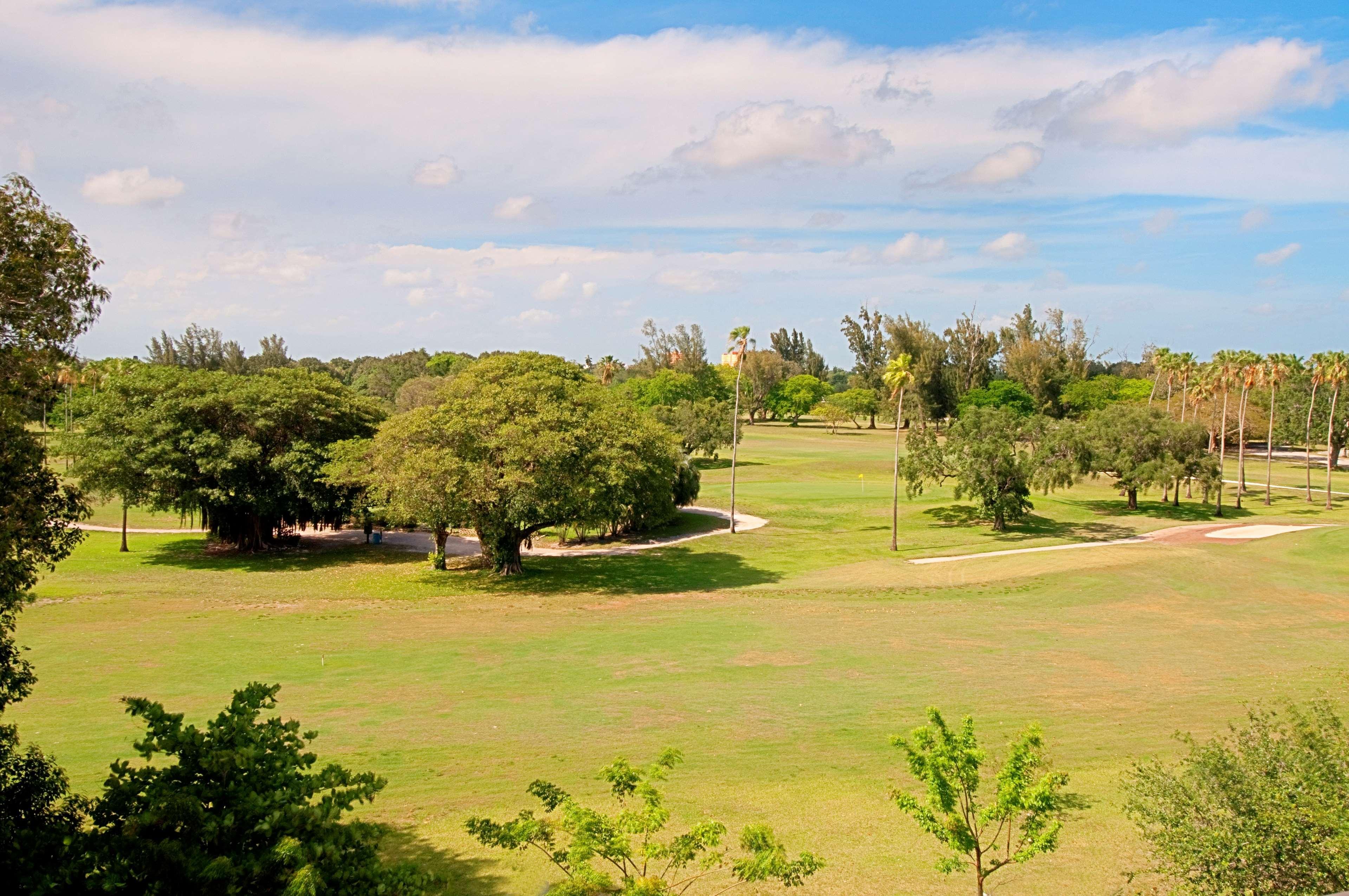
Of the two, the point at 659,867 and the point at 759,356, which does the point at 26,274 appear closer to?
the point at 659,867

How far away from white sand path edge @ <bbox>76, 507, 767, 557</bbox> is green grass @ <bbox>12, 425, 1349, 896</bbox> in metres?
2.07

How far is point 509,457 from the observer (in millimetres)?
36344

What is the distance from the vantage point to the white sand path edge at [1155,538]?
4553 cm

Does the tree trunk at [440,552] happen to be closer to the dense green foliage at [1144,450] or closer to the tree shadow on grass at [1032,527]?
the tree shadow on grass at [1032,527]

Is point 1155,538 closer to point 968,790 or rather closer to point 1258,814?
point 1258,814

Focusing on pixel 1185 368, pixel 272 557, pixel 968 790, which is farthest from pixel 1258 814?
pixel 1185 368

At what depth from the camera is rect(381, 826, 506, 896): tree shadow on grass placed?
12430 millimetres

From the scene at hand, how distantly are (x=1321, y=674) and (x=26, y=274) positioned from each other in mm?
29380

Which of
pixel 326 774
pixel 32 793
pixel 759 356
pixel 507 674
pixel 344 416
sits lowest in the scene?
pixel 507 674

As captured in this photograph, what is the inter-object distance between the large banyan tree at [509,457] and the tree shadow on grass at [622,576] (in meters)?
1.76

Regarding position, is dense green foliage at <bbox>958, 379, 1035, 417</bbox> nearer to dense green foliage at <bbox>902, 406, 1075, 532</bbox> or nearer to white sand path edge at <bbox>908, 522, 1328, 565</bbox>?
dense green foliage at <bbox>902, 406, 1075, 532</bbox>

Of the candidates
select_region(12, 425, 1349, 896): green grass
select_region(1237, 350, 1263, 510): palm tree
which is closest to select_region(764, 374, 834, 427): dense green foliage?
select_region(1237, 350, 1263, 510): palm tree

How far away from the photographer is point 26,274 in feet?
41.7

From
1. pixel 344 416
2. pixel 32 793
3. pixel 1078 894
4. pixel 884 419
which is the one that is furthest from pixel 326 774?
pixel 884 419
